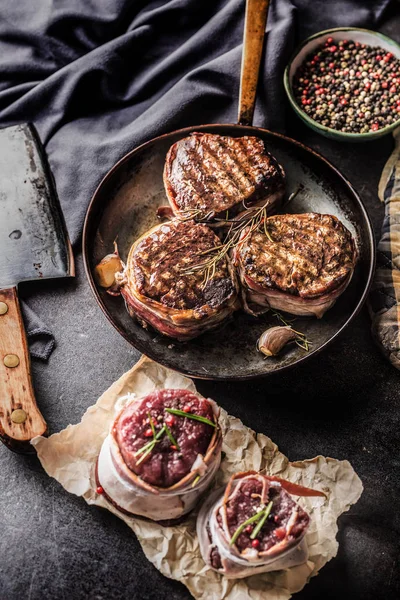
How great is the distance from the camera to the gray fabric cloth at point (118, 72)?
439 cm

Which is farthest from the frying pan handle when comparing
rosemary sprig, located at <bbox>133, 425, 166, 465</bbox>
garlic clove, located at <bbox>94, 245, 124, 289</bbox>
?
rosemary sprig, located at <bbox>133, 425, 166, 465</bbox>

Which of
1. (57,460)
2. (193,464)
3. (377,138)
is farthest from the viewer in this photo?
(377,138)

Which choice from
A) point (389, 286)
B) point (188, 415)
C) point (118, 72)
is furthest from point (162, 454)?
point (118, 72)

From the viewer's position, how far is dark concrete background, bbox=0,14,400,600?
144 inches

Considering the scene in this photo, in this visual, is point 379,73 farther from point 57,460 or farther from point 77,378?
point 57,460

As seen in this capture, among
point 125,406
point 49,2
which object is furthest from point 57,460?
point 49,2

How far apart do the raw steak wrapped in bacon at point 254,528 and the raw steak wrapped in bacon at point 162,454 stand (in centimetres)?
16

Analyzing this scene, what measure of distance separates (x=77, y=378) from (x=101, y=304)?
21.6 inches

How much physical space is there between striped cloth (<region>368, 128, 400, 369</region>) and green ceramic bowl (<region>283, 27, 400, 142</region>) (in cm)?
35

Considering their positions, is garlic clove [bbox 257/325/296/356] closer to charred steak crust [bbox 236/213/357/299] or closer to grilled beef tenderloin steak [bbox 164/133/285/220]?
charred steak crust [bbox 236/213/357/299]

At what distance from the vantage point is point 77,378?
404 cm

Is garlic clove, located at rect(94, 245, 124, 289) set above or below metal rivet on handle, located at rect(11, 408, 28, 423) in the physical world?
above

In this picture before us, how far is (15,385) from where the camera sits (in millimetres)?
3725

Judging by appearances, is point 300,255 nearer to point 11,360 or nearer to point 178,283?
point 178,283
